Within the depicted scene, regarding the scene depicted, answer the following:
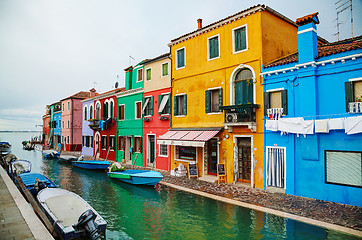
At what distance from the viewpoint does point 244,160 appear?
13.9 m

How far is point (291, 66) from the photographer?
11.6m

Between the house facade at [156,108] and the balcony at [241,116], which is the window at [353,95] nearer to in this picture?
the balcony at [241,116]

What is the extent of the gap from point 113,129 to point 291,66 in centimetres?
1977

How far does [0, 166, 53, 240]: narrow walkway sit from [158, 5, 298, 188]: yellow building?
9022 mm

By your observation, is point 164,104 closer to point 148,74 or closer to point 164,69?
point 164,69

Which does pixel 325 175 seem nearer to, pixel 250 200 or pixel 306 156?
pixel 306 156

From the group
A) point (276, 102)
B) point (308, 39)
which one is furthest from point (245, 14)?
point (276, 102)

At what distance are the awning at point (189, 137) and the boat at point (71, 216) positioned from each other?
7.31 metres

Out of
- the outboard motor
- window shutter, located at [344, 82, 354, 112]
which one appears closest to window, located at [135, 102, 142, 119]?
the outboard motor

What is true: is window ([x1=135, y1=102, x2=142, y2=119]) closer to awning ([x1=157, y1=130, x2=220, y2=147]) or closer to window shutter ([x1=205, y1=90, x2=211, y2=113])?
awning ([x1=157, y1=130, x2=220, y2=147])

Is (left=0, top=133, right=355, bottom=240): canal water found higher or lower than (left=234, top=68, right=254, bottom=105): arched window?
lower

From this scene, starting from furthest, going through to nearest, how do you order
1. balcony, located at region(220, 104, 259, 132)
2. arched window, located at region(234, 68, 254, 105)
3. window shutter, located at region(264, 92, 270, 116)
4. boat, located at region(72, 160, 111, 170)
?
1. boat, located at region(72, 160, 111, 170)
2. arched window, located at region(234, 68, 254, 105)
3. balcony, located at region(220, 104, 259, 132)
4. window shutter, located at region(264, 92, 270, 116)

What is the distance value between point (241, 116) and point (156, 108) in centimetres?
887

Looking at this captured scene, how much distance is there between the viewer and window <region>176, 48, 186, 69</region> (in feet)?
58.4
